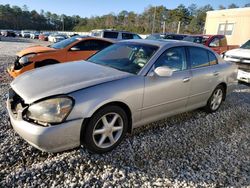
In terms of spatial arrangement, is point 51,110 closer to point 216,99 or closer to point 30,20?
point 216,99

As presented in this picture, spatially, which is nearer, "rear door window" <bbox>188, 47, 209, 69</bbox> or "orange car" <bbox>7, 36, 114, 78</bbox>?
"rear door window" <bbox>188, 47, 209, 69</bbox>

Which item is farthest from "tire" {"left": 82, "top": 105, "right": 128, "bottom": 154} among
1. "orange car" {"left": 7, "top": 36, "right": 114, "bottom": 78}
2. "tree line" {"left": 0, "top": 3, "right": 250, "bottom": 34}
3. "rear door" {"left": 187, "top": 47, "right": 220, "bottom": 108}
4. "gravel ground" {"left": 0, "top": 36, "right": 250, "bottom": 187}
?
"tree line" {"left": 0, "top": 3, "right": 250, "bottom": 34}

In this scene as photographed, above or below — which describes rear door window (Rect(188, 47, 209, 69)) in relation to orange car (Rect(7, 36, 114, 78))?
above

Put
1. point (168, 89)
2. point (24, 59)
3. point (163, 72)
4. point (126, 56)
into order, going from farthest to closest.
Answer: point (24, 59), point (126, 56), point (168, 89), point (163, 72)

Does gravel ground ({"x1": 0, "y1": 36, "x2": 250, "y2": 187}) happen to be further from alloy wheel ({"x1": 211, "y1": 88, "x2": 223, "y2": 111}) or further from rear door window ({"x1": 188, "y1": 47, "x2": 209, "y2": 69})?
rear door window ({"x1": 188, "y1": 47, "x2": 209, "y2": 69})

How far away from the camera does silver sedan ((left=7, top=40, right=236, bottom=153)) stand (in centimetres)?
274

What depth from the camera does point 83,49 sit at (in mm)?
7570

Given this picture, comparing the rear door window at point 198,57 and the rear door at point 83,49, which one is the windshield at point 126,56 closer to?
the rear door window at point 198,57

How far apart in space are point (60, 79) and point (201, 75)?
253 cm

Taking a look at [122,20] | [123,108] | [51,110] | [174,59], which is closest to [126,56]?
[174,59]

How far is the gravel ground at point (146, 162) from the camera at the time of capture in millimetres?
2719

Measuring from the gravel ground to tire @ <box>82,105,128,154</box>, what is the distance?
0.13 metres

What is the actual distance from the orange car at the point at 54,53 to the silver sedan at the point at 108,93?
2.79 metres

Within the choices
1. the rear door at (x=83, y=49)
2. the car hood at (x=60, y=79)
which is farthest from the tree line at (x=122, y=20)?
the car hood at (x=60, y=79)
